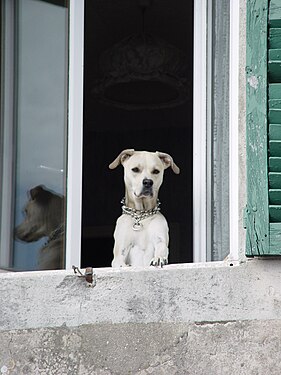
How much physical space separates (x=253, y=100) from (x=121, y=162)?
40.0 inches

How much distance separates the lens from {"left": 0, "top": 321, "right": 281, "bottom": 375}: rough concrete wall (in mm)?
4848

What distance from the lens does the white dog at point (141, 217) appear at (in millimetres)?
5398

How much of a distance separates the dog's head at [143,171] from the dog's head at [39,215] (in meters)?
0.36

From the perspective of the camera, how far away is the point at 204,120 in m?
5.32

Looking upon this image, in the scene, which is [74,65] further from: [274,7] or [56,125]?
[274,7]

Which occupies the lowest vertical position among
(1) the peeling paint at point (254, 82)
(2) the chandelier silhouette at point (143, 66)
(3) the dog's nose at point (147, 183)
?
(3) the dog's nose at point (147, 183)

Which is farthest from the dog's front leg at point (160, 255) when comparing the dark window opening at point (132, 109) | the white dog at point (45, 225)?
the dark window opening at point (132, 109)

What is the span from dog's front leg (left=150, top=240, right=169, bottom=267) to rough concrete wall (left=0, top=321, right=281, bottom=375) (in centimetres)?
34

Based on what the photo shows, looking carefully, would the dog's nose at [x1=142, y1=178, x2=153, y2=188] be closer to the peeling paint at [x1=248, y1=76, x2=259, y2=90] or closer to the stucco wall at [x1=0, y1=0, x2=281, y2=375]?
the stucco wall at [x1=0, y1=0, x2=281, y2=375]

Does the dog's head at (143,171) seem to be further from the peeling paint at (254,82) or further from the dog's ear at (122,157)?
the peeling paint at (254,82)

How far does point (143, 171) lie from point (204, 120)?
1.42 feet

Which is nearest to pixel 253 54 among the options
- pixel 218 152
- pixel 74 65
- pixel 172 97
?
pixel 218 152

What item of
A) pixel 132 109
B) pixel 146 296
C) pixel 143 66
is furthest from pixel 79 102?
pixel 132 109

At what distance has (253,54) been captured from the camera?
4934 millimetres
